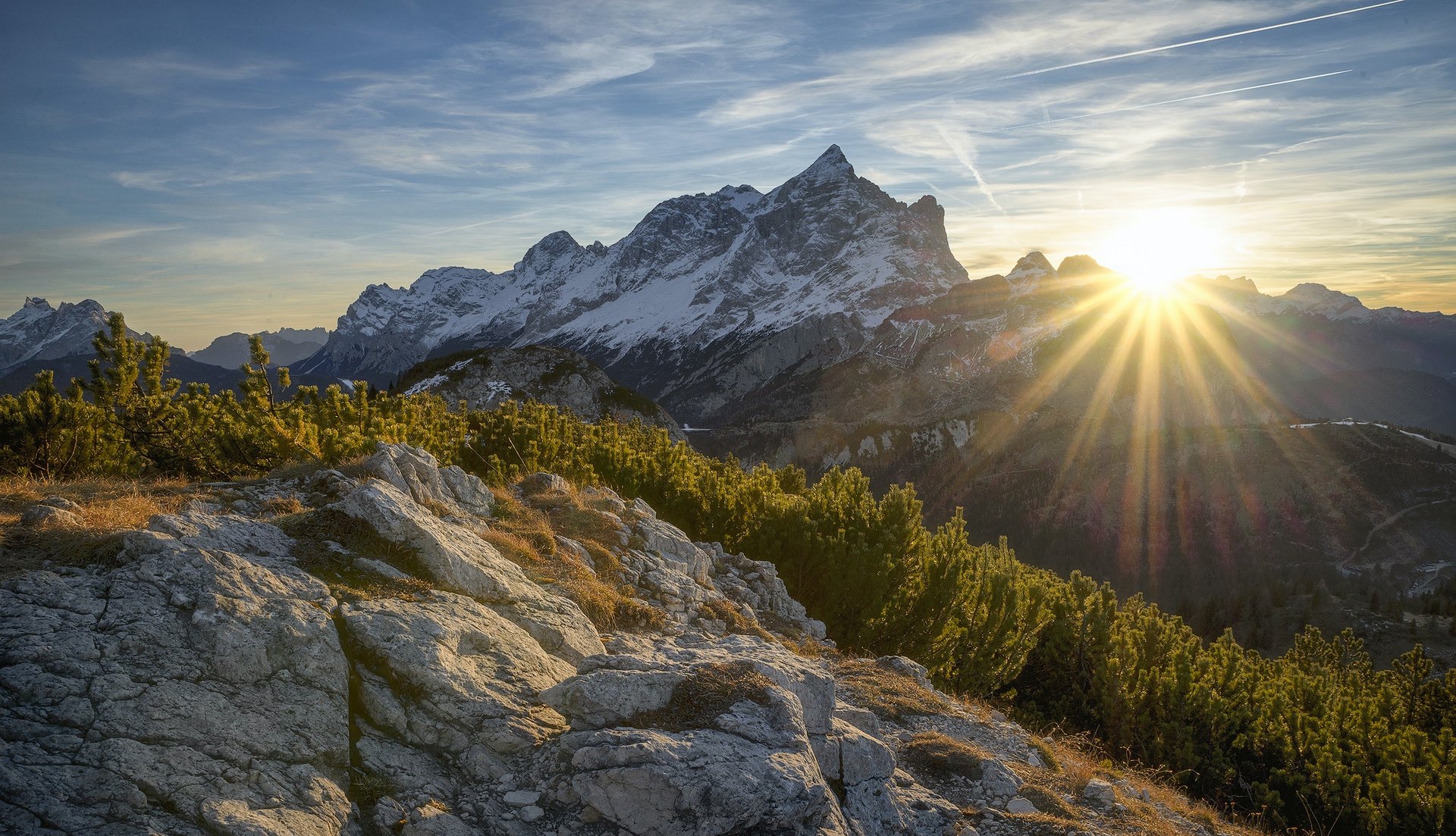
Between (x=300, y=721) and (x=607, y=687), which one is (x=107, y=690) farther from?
(x=607, y=687)

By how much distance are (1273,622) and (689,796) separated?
475ft

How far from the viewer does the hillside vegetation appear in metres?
17.2

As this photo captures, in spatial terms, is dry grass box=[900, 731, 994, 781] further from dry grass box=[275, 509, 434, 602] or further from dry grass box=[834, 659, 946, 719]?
dry grass box=[275, 509, 434, 602]

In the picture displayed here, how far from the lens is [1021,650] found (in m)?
27.6

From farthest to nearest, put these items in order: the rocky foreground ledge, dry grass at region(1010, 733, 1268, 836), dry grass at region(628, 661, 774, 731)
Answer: dry grass at region(1010, 733, 1268, 836)
dry grass at region(628, 661, 774, 731)
the rocky foreground ledge

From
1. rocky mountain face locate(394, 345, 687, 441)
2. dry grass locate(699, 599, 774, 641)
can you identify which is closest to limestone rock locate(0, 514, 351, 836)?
dry grass locate(699, 599, 774, 641)

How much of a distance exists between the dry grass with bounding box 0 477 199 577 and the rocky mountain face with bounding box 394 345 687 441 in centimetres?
10584

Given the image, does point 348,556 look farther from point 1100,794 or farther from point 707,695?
point 1100,794

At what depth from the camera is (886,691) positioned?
14156mm

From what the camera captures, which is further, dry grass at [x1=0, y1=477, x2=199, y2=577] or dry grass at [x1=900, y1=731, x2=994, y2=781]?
dry grass at [x1=900, y1=731, x2=994, y2=781]

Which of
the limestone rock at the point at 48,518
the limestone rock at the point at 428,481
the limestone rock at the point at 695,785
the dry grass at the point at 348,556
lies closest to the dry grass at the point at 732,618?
the limestone rock at the point at 428,481

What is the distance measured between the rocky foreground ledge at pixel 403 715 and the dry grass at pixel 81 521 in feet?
1.06

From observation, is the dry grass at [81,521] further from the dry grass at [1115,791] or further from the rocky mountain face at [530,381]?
the rocky mountain face at [530,381]

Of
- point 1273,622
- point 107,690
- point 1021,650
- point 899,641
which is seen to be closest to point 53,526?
point 107,690
